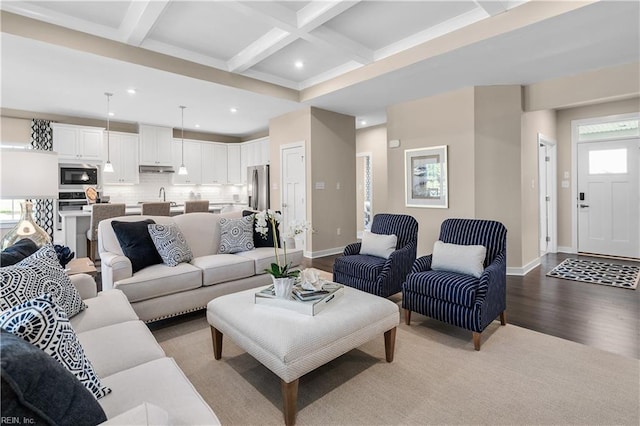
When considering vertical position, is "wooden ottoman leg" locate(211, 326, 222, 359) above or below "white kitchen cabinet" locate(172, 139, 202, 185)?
below

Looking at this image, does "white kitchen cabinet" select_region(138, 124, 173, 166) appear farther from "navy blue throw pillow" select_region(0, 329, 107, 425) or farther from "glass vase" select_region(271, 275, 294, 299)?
"navy blue throw pillow" select_region(0, 329, 107, 425)

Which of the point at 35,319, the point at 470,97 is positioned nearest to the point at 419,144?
the point at 470,97

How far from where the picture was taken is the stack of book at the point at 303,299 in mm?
2060

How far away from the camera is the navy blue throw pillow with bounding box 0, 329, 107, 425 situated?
76cm

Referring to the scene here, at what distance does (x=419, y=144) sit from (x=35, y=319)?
16.5 feet

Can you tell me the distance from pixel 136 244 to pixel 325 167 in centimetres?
363

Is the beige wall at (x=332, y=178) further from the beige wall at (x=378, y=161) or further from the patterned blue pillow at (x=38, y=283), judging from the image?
the patterned blue pillow at (x=38, y=283)

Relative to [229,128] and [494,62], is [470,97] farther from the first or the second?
[229,128]

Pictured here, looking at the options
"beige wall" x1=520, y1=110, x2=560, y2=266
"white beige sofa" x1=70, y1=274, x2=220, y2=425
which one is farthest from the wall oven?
"beige wall" x1=520, y1=110, x2=560, y2=266

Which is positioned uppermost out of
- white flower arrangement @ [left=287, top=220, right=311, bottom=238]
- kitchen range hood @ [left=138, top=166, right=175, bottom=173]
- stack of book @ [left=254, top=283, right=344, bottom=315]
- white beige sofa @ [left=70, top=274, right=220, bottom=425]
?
kitchen range hood @ [left=138, top=166, right=175, bottom=173]

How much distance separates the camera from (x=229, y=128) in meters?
7.67

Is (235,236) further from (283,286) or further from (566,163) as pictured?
(566,163)

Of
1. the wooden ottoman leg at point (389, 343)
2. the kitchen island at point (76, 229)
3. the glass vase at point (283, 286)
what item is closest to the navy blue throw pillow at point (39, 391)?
the glass vase at point (283, 286)

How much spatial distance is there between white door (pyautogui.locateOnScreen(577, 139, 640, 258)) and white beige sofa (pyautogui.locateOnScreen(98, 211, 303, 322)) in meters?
5.14
